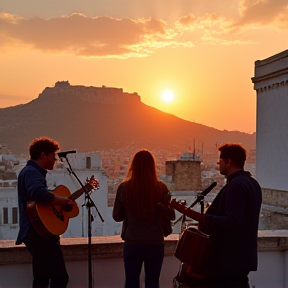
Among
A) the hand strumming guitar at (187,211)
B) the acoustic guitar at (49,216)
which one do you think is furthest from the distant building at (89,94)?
the hand strumming guitar at (187,211)

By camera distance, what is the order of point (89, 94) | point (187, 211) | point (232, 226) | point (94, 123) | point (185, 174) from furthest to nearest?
point (89, 94), point (94, 123), point (185, 174), point (187, 211), point (232, 226)

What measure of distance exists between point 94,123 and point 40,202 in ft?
211

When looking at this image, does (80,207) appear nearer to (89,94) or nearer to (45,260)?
(45,260)

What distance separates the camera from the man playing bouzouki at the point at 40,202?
3.65m

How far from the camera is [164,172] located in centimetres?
2262

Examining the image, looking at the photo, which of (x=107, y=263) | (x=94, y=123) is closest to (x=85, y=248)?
(x=107, y=263)

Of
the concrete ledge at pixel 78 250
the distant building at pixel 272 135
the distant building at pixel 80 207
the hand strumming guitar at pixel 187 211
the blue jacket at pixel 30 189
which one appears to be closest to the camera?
the hand strumming guitar at pixel 187 211

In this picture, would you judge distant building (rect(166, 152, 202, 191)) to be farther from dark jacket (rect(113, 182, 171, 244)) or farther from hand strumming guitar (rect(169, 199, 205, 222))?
hand strumming guitar (rect(169, 199, 205, 222))

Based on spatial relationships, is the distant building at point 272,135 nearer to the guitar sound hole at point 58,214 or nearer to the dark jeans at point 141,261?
the dark jeans at point 141,261

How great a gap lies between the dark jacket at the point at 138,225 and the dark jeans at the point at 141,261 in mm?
57

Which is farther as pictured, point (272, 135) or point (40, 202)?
point (272, 135)

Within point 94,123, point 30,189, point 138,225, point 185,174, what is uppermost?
point 94,123

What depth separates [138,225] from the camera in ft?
12.3

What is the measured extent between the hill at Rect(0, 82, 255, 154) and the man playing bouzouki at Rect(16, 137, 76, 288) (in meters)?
36.8
